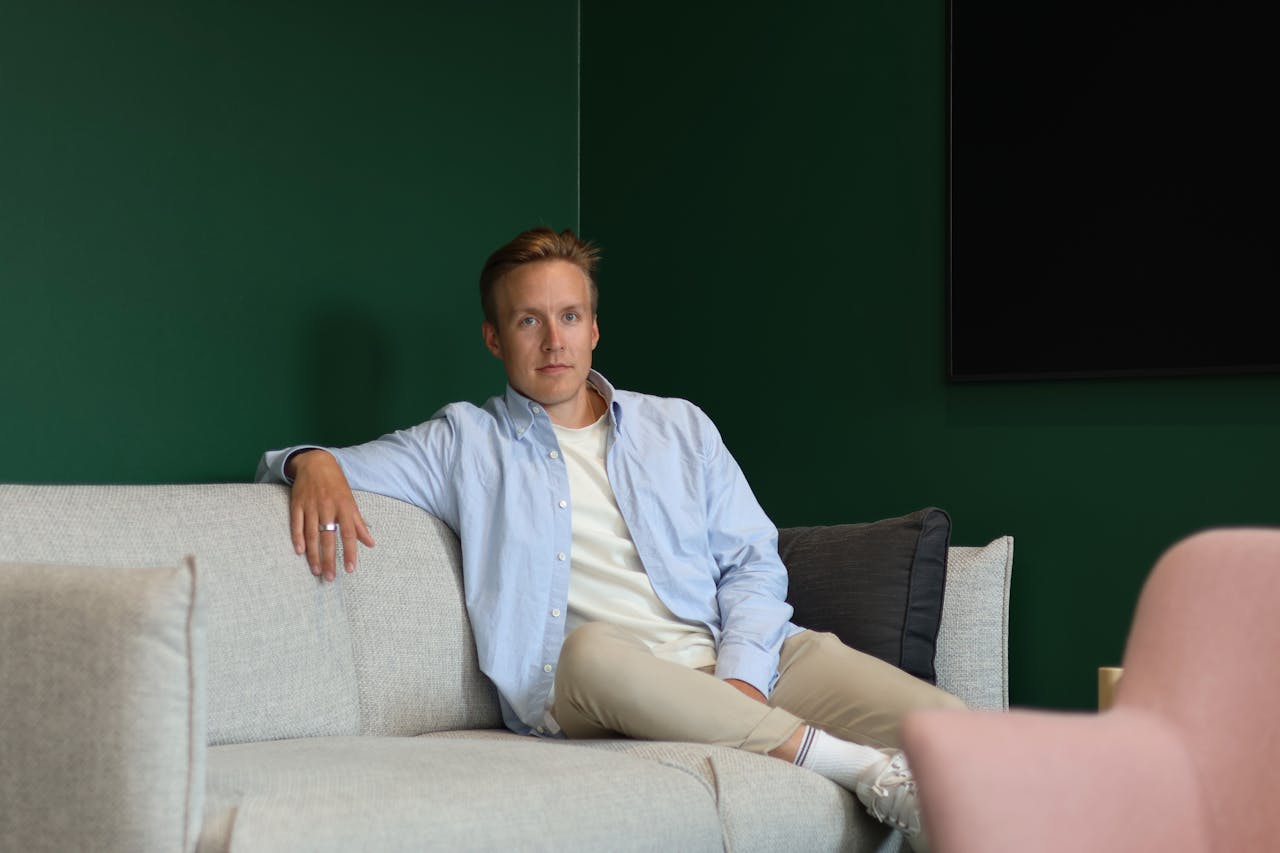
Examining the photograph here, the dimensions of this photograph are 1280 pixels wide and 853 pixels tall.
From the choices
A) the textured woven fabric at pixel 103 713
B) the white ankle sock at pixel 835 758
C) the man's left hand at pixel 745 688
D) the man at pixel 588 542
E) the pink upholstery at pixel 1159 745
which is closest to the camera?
the pink upholstery at pixel 1159 745

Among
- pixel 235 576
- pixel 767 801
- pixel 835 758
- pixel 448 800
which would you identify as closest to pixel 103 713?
pixel 448 800

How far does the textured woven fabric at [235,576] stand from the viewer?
214 cm

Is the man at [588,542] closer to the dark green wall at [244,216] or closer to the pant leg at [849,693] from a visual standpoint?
the pant leg at [849,693]

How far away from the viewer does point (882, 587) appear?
262 centimetres

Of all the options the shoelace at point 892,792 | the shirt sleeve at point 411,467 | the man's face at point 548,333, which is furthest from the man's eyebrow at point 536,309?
the shoelace at point 892,792

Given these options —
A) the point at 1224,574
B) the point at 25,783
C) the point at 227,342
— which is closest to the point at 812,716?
the point at 1224,574

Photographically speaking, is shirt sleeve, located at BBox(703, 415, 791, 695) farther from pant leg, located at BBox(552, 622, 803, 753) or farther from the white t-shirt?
pant leg, located at BBox(552, 622, 803, 753)

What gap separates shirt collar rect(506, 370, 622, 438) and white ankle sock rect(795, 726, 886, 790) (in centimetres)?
82

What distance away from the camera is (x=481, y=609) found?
2.51m

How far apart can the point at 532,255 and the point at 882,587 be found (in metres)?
0.92

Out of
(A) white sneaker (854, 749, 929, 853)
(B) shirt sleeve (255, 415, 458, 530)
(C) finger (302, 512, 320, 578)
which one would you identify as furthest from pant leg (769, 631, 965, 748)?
(C) finger (302, 512, 320, 578)

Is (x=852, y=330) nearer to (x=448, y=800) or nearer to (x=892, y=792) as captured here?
(x=892, y=792)

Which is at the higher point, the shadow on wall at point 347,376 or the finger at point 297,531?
the shadow on wall at point 347,376

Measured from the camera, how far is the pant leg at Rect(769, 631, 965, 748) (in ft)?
7.57
